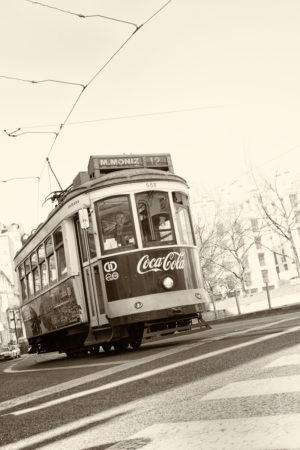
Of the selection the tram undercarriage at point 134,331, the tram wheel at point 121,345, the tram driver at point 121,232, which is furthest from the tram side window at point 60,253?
the tram wheel at point 121,345

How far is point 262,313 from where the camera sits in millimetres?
20547

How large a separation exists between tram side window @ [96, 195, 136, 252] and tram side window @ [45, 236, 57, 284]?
7.36 feet

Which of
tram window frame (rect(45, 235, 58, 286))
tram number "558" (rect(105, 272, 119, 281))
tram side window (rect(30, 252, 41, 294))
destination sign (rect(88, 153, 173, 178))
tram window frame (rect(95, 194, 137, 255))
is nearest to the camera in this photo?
tram number "558" (rect(105, 272, 119, 281))

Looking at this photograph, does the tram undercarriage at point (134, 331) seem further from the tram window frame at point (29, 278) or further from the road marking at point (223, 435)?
the road marking at point (223, 435)

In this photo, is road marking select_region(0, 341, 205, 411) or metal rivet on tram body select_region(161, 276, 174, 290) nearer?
road marking select_region(0, 341, 205, 411)

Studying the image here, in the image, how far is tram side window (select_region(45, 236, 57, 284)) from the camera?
474 inches

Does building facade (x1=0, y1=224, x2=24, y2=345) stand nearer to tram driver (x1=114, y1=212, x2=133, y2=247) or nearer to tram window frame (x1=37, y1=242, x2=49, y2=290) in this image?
tram window frame (x1=37, y1=242, x2=49, y2=290)

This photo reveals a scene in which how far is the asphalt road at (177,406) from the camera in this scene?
304 centimetres

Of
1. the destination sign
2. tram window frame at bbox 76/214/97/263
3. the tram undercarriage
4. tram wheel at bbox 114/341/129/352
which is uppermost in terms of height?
the destination sign

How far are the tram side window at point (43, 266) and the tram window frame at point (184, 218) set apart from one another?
12.1 feet

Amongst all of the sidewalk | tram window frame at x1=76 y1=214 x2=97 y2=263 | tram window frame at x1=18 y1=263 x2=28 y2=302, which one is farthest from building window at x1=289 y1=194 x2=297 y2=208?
tram window frame at x1=76 y1=214 x2=97 y2=263

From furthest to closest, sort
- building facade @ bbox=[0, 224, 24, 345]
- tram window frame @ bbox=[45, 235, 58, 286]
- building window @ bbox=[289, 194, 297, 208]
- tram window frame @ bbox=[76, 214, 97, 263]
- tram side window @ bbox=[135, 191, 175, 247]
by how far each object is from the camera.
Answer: building facade @ bbox=[0, 224, 24, 345], building window @ bbox=[289, 194, 297, 208], tram window frame @ bbox=[45, 235, 58, 286], tram window frame @ bbox=[76, 214, 97, 263], tram side window @ bbox=[135, 191, 175, 247]

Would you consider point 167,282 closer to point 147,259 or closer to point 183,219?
point 147,259

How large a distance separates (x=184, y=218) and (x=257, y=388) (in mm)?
6873
